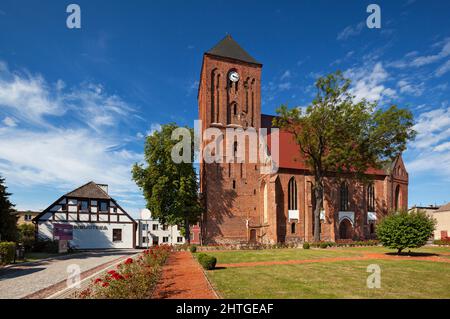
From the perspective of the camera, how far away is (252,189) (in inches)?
1422

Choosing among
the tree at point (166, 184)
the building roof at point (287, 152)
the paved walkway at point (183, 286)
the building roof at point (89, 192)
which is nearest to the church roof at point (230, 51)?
the building roof at point (287, 152)

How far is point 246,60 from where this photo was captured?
3866cm

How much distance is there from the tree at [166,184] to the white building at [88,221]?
9.19 meters

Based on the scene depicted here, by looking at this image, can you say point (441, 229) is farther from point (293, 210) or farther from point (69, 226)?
point (69, 226)

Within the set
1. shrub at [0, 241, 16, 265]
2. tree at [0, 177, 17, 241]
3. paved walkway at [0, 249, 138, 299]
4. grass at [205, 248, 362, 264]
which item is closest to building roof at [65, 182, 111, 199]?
tree at [0, 177, 17, 241]

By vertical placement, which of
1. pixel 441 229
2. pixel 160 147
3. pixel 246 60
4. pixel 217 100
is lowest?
pixel 441 229

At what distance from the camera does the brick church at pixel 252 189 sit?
34.4 meters

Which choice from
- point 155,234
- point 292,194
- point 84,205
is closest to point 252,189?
point 292,194

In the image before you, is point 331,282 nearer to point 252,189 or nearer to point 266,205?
point 266,205

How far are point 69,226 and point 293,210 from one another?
2723 centimetres

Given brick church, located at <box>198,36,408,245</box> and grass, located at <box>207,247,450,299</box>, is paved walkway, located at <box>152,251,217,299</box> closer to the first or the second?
grass, located at <box>207,247,450,299</box>

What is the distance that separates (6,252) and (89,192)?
18.4 m

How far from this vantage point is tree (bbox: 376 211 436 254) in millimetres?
20969
